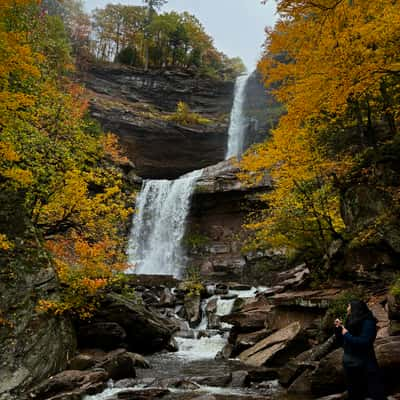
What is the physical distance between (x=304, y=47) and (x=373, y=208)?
4.73 meters

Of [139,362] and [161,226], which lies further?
[161,226]

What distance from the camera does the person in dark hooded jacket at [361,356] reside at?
4.59 metres

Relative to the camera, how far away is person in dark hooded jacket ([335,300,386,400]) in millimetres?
4594

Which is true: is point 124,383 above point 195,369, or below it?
above

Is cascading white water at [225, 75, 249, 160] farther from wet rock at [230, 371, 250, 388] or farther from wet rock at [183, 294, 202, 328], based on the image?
wet rock at [230, 371, 250, 388]

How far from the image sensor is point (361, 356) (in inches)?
185

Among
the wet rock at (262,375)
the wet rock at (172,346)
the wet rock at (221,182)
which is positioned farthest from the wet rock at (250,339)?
the wet rock at (221,182)

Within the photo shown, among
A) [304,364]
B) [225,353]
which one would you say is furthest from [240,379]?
[225,353]

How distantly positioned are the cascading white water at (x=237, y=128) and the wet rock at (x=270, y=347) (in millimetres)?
26244

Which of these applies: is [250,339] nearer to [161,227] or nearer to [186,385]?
[186,385]

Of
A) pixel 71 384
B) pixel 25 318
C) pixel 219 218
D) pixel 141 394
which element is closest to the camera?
pixel 141 394

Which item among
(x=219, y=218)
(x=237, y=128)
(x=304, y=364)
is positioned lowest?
(x=304, y=364)

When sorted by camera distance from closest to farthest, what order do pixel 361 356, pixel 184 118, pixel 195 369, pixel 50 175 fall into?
pixel 361 356, pixel 195 369, pixel 50 175, pixel 184 118

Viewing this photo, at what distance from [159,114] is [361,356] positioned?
34319mm
